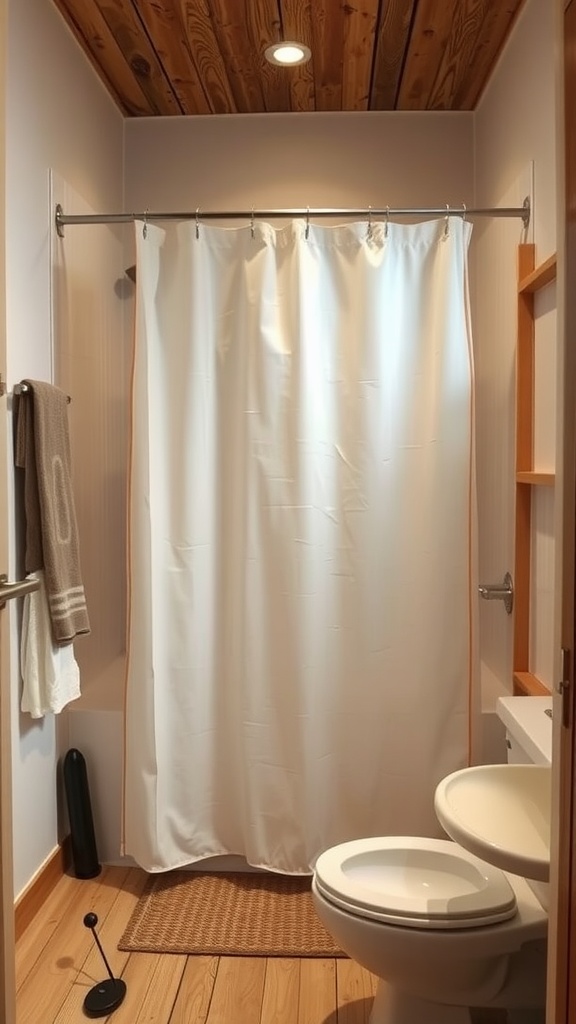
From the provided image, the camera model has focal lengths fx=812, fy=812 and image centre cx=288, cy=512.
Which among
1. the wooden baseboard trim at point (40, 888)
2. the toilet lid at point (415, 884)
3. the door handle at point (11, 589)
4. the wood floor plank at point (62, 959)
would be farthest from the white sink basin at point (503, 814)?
the wooden baseboard trim at point (40, 888)

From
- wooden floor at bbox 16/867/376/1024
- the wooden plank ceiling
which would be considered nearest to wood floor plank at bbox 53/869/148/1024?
wooden floor at bbox 16/867/376/1024

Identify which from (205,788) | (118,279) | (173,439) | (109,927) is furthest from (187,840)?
(118,279)

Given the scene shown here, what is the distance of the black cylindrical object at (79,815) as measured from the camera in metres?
2.40

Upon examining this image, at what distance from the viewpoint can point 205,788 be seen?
2.40 m

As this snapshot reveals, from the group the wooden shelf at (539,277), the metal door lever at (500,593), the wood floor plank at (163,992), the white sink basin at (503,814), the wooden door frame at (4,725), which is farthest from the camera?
the metal door lever at (500,593)

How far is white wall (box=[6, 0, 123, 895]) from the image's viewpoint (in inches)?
81.9

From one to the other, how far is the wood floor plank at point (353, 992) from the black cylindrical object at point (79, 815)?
82 cm

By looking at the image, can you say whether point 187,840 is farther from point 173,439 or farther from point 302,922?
point 173,439

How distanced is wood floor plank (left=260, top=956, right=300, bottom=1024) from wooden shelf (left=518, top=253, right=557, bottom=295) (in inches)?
71.1

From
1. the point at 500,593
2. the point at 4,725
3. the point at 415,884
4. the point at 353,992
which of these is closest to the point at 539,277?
the point at 500,593

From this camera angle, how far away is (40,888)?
2250 millimetres

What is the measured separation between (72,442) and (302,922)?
61.4 inches

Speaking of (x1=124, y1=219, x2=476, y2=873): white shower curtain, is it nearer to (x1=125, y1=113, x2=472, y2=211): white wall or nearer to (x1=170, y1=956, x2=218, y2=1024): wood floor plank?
(x1=170, y1=956, x2=218, y2=1024): wood floor plank

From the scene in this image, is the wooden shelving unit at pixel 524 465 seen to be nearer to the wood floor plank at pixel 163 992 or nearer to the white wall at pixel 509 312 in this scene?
the white wall at pixel 509 312
